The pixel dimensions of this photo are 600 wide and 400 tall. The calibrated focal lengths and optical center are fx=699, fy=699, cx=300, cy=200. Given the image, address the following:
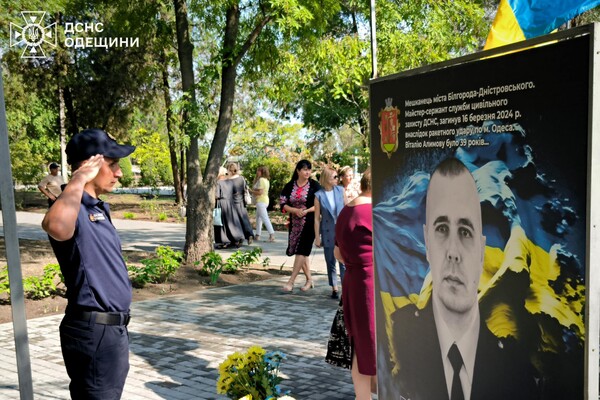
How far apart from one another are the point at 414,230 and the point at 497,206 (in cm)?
69

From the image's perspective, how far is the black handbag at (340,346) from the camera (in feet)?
18.1

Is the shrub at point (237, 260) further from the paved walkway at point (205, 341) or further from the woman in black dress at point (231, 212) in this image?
the woman in black dress at point (231, 212)

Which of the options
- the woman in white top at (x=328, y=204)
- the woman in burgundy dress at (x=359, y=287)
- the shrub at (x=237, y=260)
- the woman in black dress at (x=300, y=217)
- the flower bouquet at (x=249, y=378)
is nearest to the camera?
the woman in burgundy dress at (x=359, y=287)

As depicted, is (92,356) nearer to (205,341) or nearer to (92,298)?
(92,298)

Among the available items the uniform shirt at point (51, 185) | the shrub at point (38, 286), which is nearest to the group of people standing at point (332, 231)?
the shrub at point (38, 286)

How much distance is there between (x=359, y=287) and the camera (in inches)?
193

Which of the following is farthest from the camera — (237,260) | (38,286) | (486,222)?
(237,260)

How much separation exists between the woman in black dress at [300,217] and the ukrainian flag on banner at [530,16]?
5878 mm

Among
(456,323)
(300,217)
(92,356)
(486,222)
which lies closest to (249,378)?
(92,356)

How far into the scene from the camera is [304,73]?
1296cm

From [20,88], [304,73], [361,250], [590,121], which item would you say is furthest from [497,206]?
[20,88]

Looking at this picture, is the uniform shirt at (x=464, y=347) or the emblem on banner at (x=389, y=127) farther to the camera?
the emblem on banner at (x=389, y=127)
